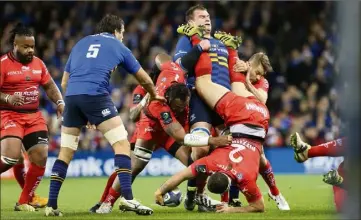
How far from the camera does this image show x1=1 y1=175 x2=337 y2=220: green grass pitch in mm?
6836

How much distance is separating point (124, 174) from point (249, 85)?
7.04ft

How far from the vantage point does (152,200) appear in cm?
1041

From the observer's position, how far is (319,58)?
64.9 ft

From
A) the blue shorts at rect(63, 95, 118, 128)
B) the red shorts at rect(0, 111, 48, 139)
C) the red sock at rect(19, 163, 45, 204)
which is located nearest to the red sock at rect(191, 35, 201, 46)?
the blue shorts at rect(63, 95, 118, 128)

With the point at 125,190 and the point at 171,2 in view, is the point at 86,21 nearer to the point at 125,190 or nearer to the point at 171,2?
the point at 171,2

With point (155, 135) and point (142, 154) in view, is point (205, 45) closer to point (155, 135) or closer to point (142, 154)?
point (155, 135)

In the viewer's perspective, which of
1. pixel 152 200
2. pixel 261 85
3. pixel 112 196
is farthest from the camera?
pixel 152 200

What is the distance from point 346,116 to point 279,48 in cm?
1837

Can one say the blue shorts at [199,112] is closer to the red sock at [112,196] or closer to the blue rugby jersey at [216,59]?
the blue rugby jersey at [216,59]

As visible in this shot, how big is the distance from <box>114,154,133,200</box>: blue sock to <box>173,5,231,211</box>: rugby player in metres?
0.89

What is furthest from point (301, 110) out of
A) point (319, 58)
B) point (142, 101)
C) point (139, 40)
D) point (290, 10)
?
point (142, 101)

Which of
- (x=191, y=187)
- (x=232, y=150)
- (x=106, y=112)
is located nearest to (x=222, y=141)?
(x=232, y=150)

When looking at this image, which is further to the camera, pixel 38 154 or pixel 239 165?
pixel 38 154

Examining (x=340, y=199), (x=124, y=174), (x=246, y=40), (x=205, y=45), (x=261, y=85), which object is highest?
(x=246, y=40)
